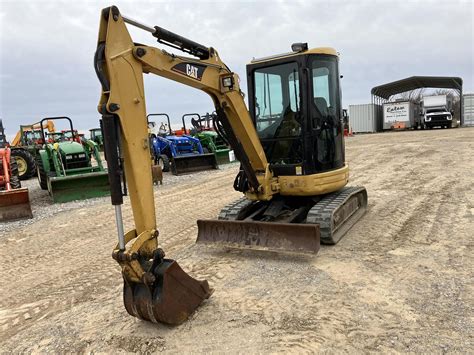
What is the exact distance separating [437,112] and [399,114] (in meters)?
2.54

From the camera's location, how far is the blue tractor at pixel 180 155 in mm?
13273

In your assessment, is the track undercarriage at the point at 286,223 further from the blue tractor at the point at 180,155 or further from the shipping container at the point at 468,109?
the shipping container at the point at 468,109

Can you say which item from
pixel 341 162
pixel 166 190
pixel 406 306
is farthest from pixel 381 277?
pixel 166 190

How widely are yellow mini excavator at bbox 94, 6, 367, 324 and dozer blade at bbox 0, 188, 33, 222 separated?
476 centimetres

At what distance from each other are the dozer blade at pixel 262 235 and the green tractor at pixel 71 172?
558 centimetres

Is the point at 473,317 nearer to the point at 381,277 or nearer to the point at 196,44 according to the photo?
the point at 381,277

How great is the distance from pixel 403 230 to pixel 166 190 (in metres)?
6.32

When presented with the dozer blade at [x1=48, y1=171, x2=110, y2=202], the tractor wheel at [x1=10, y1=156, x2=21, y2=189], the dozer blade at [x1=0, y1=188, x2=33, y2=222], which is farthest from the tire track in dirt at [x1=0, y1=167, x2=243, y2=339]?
the tractor wheel at [x1=10, y1=156, x2=21, y2=189]

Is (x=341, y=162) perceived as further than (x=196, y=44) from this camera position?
Yes

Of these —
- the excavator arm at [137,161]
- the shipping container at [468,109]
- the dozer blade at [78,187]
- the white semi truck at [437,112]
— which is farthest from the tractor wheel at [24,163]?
the shipping container at [468,109]

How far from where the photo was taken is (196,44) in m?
3.98

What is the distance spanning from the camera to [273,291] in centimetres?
381

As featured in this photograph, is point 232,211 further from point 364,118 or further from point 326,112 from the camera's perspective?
point 364,118

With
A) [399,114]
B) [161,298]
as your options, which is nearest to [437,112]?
[399,114]
